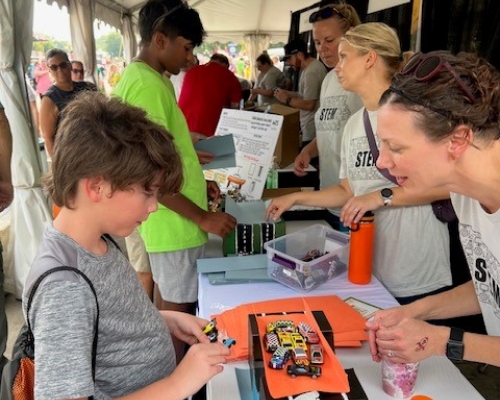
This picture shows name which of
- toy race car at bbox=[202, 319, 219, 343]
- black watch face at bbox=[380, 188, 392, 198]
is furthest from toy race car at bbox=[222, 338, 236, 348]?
black watch face at bbox=[380, 188, 392, 198]

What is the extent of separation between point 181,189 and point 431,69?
0.86m

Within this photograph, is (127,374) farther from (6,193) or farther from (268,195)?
(268,195)

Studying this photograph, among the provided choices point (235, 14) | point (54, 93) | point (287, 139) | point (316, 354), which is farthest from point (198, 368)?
point (235, 14)

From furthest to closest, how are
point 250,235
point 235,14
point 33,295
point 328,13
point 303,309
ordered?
point 235,14 < point 328,13 < point 250,235 < point 303,309 < point 33,295

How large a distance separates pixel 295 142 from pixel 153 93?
1800 mm

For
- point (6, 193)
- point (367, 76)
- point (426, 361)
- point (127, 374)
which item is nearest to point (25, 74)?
point (6, 193)

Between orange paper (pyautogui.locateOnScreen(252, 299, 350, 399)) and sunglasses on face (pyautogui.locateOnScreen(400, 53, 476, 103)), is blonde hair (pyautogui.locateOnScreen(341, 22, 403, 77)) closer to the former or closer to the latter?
sunglasses on face (pyautogui.locateOnScreen(400, 53, 476, 103))

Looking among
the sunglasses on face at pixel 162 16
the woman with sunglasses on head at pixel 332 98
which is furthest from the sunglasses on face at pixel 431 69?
the woman with sunglasses on head at pixel 332 98

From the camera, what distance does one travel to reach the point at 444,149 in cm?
85

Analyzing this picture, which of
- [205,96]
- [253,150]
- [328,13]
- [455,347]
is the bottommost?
[455,347]

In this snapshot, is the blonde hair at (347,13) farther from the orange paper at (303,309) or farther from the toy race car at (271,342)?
the toy race car at (271,342)

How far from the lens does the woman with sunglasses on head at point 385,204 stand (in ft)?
4.37

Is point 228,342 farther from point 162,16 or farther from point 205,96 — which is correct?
point 205,96

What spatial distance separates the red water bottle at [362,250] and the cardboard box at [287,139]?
5.10ft
